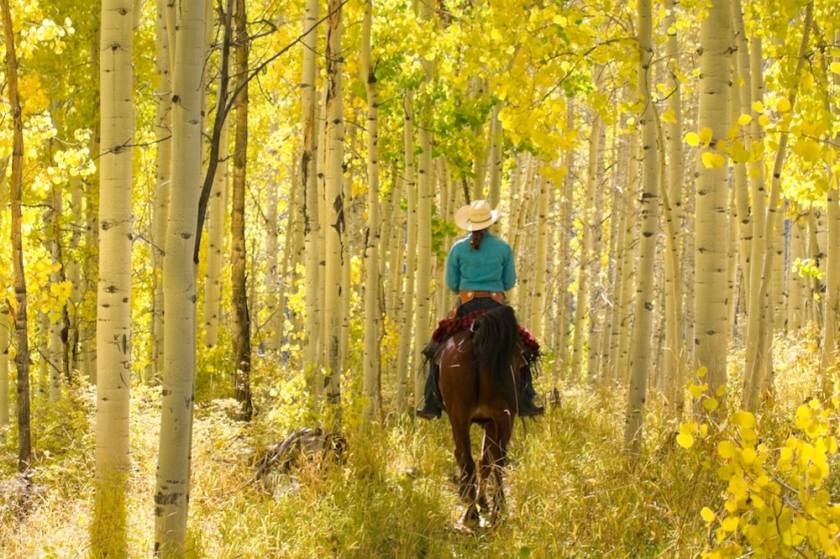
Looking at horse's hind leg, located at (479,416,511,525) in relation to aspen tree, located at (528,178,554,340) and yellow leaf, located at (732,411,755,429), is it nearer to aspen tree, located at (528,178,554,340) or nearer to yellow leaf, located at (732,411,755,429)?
yellow leaf, located at (732,411,755,429)

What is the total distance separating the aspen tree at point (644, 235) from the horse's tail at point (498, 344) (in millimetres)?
1286

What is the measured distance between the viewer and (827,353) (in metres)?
9.33

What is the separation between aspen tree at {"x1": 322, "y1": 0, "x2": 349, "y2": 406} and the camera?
8.52 metres

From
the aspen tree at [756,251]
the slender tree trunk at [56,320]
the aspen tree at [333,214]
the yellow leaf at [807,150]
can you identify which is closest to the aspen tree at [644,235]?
the aspen tree at [756,251]

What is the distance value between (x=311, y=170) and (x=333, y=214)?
1091mm

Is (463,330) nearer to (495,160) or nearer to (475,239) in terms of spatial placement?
(475,239)

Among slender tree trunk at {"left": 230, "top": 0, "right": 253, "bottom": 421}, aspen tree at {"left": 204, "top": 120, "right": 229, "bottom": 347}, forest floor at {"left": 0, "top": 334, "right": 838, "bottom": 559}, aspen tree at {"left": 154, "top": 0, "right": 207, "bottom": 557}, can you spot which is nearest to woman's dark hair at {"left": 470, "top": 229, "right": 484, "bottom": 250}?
forest floor at {"left": 0, "top": 334, "right": 838, "bottom": 559}

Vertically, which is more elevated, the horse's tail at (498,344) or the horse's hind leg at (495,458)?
the horse's tail at (498,344)

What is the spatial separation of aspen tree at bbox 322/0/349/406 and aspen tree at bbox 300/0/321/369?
306 mm

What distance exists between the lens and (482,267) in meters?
7.32

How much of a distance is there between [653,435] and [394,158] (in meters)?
6.14

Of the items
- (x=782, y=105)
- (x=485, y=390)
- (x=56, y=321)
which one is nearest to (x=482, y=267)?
(x=485, y=390)

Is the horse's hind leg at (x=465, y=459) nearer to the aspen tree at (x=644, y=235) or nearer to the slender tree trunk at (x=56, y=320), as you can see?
the aspen tree at (x=644, y=235)

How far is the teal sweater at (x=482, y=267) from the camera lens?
731cm
